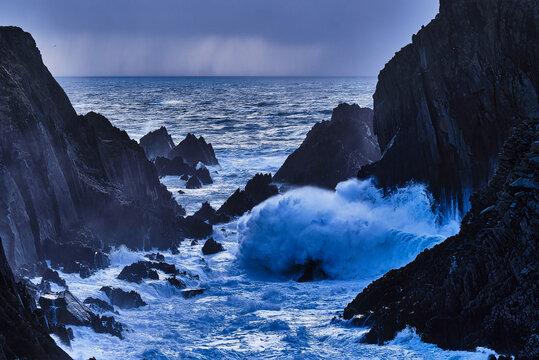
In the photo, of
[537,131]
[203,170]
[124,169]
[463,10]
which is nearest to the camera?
[537,131]

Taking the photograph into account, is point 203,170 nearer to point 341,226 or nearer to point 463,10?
point 341,226

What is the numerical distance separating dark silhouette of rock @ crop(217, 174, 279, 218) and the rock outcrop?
63.8 feet

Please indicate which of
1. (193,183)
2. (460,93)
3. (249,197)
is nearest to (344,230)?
(460,93)

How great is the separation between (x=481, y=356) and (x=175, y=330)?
30.7ft

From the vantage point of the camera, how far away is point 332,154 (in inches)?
1577

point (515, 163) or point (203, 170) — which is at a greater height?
point (515, 163)

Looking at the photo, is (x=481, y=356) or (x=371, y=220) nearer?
(x=481, y=356)

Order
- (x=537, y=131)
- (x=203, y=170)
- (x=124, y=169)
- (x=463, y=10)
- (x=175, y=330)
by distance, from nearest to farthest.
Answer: (x=537, y=131)
(x=175, y=330)
(x=463, y=10)
(x=124, y=169)
(x=203, y=170)

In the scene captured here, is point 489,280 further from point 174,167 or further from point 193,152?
point 193,152

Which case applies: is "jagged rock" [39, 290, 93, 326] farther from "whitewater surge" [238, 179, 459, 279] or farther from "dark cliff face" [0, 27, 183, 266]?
"whitewater surge" [238, 179, 459, 279]

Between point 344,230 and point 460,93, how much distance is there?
8023 millimetres

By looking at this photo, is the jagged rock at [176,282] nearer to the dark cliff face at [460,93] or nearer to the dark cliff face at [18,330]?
the dark cliff face at [460,93]

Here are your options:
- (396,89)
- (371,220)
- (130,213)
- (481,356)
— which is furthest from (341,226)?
(481,356)

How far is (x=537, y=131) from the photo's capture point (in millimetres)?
16656
